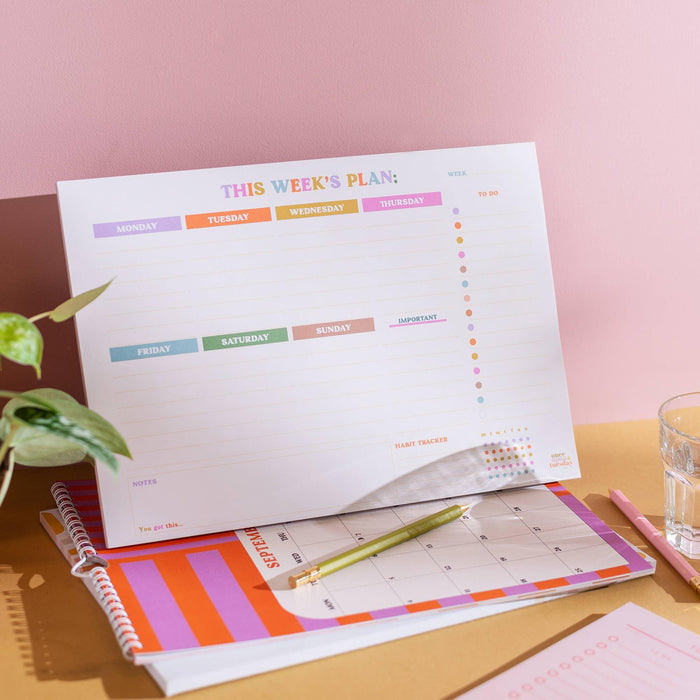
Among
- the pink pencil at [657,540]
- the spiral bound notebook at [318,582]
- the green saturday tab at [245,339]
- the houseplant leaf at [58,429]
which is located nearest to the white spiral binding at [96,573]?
the spiral bound notebook at [318,582]

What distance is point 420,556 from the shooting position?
853 mm

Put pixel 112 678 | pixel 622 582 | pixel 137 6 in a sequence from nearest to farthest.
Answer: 1. pixel 112 678
2. pixel 622 582
3. pixel 137 6

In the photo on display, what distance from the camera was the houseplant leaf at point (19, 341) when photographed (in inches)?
26.0

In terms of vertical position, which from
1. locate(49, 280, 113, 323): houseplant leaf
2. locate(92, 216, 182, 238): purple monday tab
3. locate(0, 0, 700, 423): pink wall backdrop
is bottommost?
locate(49, 280, 113, 323): houseplant leaf

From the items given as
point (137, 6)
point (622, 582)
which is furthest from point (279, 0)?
point (622, 582)

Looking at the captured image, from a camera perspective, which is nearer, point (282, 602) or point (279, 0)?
point (282, 602)

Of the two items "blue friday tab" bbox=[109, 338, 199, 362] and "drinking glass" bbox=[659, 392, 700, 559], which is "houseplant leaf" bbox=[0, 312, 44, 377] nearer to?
"blue friday tab" bbox=[109, 338, 199, 362]

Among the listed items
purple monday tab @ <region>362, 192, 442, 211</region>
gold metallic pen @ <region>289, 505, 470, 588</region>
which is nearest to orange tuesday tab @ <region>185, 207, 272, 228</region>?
purple monday tab @ <region>362, 192, 442, 211</region>

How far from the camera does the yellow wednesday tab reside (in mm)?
926

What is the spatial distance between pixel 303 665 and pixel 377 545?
0.16m

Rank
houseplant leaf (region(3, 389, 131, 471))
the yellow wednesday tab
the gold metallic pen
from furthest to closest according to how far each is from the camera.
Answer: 1. the yellow wednesday tab
2. the gold metallic pen
3. houseplant leaf (region(3, 389, 131, 471))

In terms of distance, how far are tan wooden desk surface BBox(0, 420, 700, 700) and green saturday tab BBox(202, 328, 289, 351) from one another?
26 cm

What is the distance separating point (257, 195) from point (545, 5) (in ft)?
1.33

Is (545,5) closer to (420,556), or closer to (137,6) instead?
(137,6)
